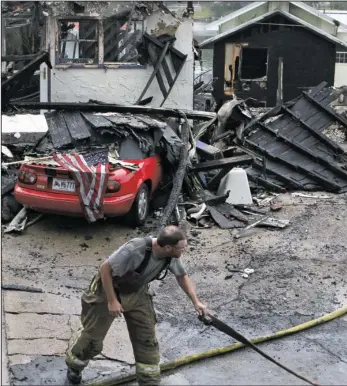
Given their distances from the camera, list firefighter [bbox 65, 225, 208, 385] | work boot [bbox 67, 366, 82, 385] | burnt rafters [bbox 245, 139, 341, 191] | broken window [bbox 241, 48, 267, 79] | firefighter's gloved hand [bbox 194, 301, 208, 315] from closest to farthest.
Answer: firefighter [bbox 65, 225, 208, 385] < firefighter's gloved hand [bbox 194, 301, 208, 315] < work boot [bbox 67, 366, 82, 385] < burnt rafters [bbox 245, 139, 341, 191] < broken window [bbox 241, 48, 267, 79]

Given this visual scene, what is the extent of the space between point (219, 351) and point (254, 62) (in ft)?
78.8

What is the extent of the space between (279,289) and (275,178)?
5053mm

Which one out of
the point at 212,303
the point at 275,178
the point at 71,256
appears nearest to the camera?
the point at 212,303

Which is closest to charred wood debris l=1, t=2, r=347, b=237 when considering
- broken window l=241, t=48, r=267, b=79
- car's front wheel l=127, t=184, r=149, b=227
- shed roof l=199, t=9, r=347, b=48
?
car's front wheel l=127, t=184, r=149, b=227

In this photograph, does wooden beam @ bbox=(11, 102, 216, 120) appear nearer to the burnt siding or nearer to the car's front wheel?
the car's front wheel

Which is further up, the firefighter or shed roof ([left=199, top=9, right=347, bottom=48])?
shed roof ([left=199, top=9, right=347, bottom=48])

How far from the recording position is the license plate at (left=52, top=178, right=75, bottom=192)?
32.4 ft

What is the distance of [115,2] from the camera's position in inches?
594

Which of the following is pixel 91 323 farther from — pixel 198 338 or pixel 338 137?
pixel 338 137

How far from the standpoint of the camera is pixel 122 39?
1547 centimetres

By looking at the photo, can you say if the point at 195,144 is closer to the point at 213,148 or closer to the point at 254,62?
the point at 213,148

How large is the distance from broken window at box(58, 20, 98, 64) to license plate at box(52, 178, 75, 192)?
20.5 feet

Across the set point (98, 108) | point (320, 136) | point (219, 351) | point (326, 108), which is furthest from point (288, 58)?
point (219, 351)

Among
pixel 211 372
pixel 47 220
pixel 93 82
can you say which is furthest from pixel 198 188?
pixel 211 372
